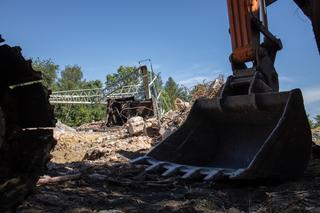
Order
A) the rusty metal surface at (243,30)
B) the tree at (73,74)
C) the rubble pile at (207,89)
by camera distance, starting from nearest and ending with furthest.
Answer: the rusty metal surface at (243,30), the rubble pile at (207,89), the tree at (73,74)

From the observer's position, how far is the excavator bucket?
4516 millimetres

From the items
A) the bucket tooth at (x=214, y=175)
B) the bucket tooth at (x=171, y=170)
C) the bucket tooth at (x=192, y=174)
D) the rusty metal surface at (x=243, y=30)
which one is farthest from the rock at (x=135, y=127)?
the bucket tooth at (x=214, y=175)

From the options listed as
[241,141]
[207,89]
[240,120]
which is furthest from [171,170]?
[207,89]

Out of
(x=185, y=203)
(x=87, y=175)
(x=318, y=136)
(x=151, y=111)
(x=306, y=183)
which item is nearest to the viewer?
(x=185, y=203)

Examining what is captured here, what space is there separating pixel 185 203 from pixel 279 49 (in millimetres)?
2874

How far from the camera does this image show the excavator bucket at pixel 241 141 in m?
4.52

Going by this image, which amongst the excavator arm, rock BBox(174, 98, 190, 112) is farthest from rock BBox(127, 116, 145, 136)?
the excavator arm

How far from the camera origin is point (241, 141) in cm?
553

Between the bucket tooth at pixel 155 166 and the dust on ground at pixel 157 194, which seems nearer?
the dust on ground at pixel 157 194

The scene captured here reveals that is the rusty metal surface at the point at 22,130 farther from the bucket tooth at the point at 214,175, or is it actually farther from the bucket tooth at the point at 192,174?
the bucket tooth at the point at 192,174

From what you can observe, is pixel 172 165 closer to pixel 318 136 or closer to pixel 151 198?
pixel 151 198

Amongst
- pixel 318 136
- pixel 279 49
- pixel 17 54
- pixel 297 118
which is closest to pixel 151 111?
pixel 318 136

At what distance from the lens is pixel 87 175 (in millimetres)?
5035

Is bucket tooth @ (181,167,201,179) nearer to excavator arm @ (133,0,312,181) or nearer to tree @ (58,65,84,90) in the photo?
excavator arm @ (133,0,312,181)
